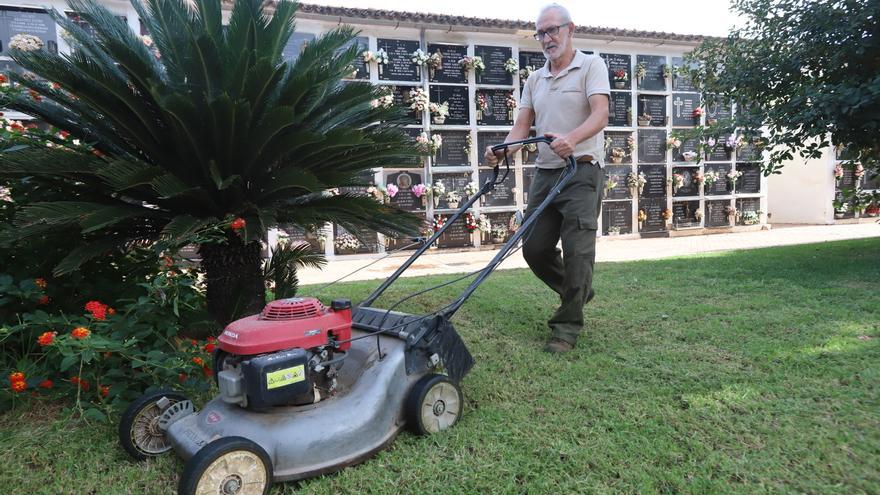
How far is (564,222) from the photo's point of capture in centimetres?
315

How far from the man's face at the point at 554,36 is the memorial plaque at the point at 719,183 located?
33.8ft

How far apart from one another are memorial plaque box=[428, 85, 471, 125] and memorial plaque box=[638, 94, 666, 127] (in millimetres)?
→ 3812

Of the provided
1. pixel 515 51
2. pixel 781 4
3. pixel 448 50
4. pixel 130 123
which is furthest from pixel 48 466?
pixel 515 51

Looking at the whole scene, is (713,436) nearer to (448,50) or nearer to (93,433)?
(93,433)

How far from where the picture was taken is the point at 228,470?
1591 millimetres

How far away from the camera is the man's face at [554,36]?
3.04 m

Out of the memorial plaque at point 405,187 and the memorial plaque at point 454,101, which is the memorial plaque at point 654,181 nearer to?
the memorial plaque at point 454,101

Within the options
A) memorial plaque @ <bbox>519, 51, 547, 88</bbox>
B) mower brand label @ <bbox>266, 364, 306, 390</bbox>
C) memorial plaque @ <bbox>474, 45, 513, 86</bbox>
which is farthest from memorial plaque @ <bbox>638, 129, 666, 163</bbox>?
mower brand label @ <bbox>266, 364, 306, 390</bbox>

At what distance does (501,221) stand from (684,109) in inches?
192

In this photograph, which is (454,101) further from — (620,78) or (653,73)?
(653,73)

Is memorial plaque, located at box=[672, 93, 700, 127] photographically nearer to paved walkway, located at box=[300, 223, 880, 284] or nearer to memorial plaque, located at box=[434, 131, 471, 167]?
paved walkway, located at box=[300, 223, 880, 284]

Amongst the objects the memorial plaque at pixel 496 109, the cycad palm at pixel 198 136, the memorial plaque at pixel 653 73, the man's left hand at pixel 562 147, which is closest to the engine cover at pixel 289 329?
the cycad palm at pixel 198 136

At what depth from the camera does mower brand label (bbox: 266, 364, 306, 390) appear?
5.67 feet

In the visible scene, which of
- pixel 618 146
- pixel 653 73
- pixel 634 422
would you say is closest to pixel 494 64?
pixel 618 146
